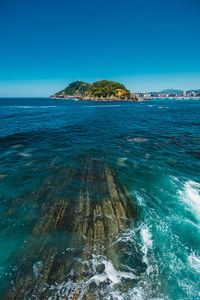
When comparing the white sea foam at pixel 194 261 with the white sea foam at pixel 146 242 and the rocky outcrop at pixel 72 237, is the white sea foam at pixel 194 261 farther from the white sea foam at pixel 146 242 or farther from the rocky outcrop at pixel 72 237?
the rocky outcrop at pixel 72 237

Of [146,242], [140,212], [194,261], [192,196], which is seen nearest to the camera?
[194,261]

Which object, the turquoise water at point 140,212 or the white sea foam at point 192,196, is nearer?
the turquoise water at point 140,212

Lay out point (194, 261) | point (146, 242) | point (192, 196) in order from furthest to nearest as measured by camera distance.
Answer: point (192, 196), point (146, 242), point (194, 261)

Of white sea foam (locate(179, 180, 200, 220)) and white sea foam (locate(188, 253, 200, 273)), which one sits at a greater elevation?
white sea foam (locate(179, 180, 200, 220))

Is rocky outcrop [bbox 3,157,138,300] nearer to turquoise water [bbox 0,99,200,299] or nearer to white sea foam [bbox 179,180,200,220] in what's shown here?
turquoise water [bbox 0,99,200,299]

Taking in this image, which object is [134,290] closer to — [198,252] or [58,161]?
[198,252]

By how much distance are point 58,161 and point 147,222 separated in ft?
30.1

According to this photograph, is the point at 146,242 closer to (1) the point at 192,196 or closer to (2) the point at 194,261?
(2) the point at 194,261

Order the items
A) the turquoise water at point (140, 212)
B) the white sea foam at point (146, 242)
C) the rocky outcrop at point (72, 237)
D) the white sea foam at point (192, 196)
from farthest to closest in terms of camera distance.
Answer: the white sea foam at point (192, 196), the white sea foam at point (146, 242), the turquoise water at point (140, 212), the rocky outcrop at point (72, 237)

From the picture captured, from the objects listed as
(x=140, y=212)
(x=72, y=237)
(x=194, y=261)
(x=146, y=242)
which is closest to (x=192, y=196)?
(x=140, y=212)

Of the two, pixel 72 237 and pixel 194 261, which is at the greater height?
pixel 72 237

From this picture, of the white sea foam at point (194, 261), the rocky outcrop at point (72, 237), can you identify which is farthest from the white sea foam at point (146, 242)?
the white sea foam at point (194, 261)

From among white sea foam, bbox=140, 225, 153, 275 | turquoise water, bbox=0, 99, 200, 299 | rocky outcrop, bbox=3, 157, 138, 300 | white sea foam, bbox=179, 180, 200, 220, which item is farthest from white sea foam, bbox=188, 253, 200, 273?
rocky outcrop, bbox=3, 157, 138, 300

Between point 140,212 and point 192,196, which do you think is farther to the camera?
point 192,196
